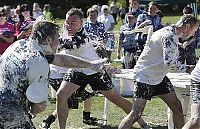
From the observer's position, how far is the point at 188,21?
6.09 meters

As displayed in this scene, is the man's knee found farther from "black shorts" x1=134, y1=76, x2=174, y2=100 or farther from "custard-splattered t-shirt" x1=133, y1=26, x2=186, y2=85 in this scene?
"black shorts" x1=134, y1=76, x2=174, y2=100

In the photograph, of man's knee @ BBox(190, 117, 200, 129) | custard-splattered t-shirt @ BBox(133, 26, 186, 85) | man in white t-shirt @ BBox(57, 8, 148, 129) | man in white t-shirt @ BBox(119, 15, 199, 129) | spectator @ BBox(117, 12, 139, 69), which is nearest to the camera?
man's knee @ BBox(190, 117, 200, 129)

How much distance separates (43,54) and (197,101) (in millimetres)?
1999

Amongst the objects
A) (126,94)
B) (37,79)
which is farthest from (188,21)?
(126,94)

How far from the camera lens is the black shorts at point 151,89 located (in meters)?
6.52

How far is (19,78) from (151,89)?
2.74 m

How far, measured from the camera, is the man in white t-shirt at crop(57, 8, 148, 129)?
7.20 m

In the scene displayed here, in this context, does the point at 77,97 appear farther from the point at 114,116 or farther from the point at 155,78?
the point at 155,78

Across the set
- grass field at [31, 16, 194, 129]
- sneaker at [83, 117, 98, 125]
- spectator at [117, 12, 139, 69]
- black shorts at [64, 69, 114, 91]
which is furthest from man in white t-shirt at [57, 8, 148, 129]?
spectator at [117, 12, 139, 69]

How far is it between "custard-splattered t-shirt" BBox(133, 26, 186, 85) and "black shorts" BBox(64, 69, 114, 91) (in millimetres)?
673

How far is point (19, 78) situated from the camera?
410cm

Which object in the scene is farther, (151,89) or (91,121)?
(91,121)

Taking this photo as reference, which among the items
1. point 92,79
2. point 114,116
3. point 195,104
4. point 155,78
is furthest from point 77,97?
point 195,104

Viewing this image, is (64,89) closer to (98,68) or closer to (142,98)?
(142,98)
